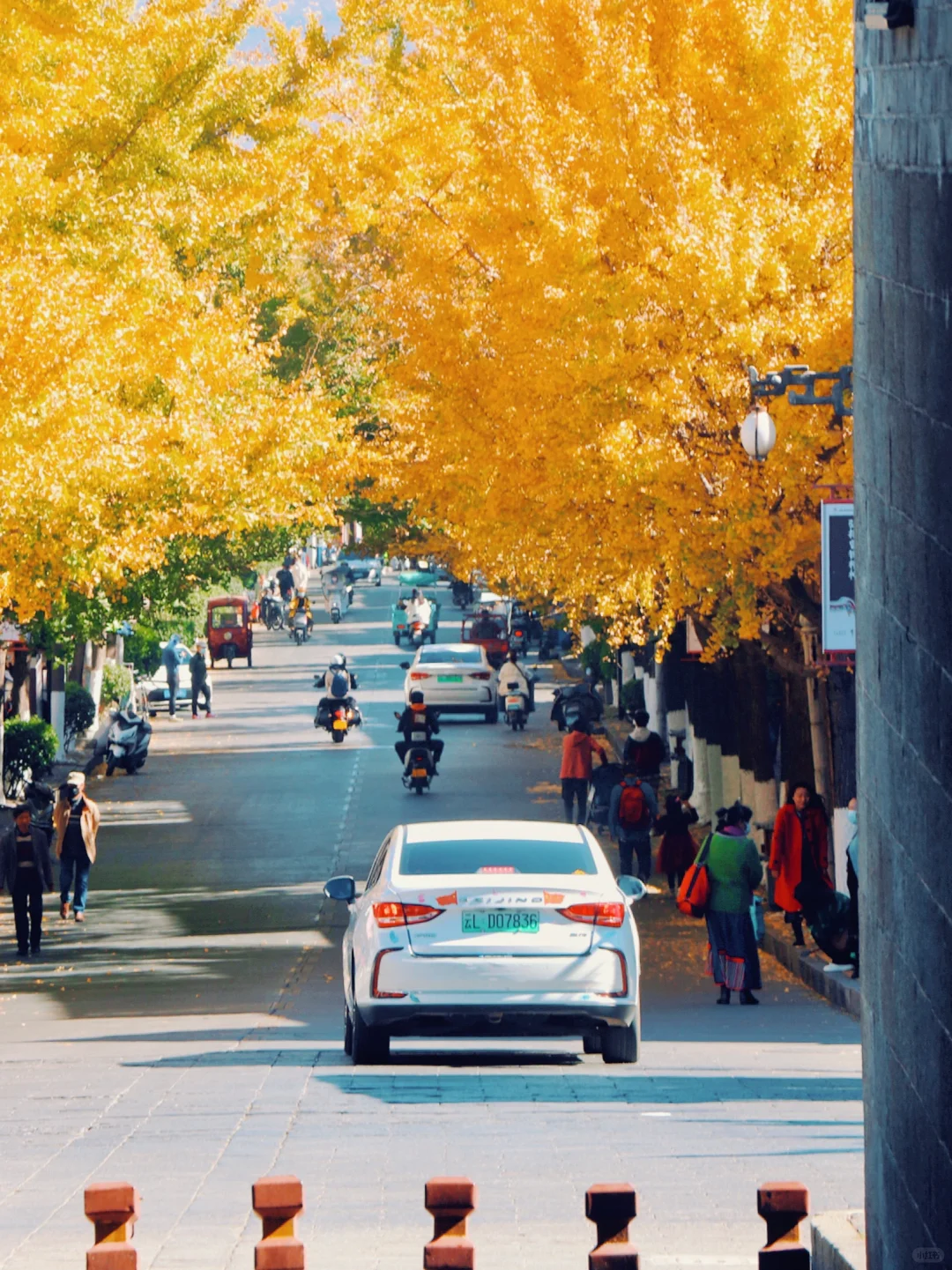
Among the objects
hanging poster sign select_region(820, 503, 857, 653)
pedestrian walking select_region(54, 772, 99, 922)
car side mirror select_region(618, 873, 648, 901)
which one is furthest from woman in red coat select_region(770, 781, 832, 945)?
pedestrian walking select_region(54, 772, 99, 922)

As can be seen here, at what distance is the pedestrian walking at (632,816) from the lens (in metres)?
25.1

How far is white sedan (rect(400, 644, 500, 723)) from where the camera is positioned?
4919cm

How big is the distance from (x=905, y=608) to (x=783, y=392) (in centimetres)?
1421

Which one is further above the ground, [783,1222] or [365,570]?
[365,570]

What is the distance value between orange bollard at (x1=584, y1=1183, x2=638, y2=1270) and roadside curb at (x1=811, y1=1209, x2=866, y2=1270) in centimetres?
57

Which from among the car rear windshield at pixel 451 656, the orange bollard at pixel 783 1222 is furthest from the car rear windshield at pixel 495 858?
the car rear windshield at pixel 451 656

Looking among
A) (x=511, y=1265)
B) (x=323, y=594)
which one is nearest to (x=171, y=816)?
(x=511, y=1265)

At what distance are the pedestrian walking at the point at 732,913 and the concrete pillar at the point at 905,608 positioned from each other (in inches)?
507

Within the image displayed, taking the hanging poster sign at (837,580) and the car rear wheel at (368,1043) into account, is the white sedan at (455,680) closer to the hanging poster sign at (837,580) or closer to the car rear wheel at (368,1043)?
the hanging poster sign at (837,580)

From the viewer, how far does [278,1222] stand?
525 centimetres

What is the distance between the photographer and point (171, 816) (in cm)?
3466

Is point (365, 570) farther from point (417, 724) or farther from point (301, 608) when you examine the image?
point (417, 724)

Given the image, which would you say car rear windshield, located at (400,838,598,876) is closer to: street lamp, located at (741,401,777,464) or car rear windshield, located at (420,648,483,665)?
street lamp, located at (741,401,777,464)

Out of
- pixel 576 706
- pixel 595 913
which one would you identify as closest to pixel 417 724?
pixel 576 706
